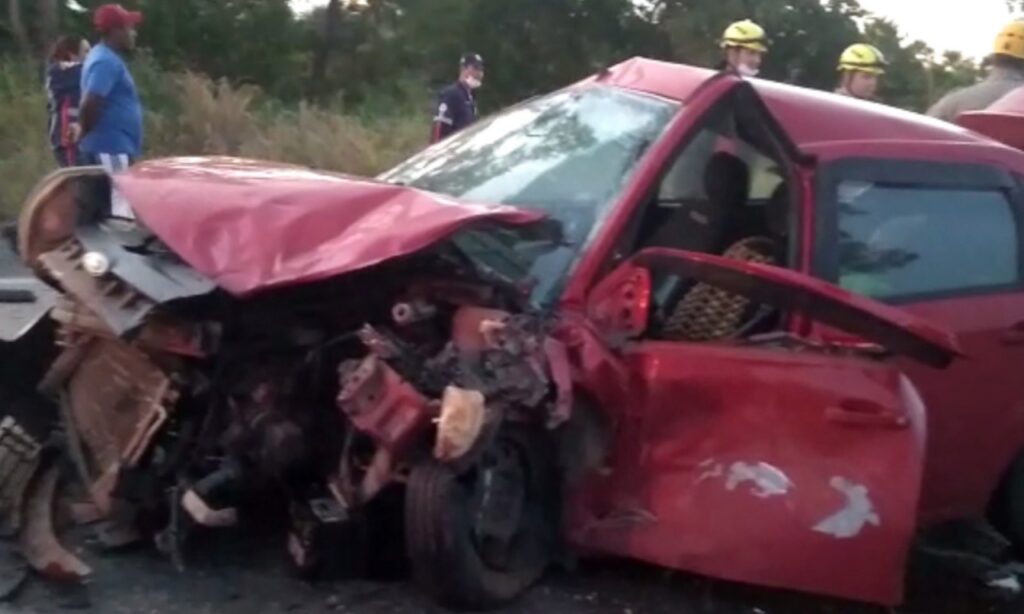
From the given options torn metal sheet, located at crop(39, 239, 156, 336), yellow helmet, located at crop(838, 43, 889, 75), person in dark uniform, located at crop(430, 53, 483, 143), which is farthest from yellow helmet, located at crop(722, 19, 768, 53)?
torn metal sheet, located at crop(39, 239, 156, 336)

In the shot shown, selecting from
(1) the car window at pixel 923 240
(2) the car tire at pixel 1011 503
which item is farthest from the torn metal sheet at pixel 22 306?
(2) the car tire at pixel 1011 503

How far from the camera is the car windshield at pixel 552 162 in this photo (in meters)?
5.53

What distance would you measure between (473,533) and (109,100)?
7.06m

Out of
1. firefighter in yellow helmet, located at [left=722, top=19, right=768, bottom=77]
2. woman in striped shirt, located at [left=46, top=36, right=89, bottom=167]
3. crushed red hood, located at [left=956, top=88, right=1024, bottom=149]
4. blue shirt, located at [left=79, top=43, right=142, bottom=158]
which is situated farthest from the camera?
woman in striped shirt, located at [left=46, top=36, right=89, bottom=167]

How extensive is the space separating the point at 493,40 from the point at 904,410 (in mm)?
31602

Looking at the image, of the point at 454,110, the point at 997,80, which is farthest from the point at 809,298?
the point at 454,110

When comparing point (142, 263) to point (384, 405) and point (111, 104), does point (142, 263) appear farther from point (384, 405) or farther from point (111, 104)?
point (111, 104)

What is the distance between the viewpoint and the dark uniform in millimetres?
14547

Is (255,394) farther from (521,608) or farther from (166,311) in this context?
(521,608)

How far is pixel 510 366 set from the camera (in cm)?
502

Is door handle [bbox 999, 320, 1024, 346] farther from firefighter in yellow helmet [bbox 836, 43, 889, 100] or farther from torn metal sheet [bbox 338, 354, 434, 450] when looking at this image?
firefighter in yellow helmet [bbox 836, 43, 889, 100]

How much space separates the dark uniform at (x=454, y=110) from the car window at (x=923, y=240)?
8.39 metres

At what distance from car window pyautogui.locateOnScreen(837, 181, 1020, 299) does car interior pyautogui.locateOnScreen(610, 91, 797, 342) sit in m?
0.21

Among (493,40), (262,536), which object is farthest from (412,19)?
(262,536)
